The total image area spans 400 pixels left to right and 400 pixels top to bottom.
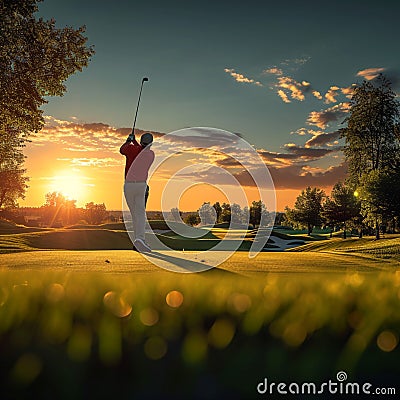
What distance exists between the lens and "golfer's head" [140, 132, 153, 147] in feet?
40.3

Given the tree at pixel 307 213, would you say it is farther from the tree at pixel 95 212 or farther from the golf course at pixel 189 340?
the golf course at pixel 189 340

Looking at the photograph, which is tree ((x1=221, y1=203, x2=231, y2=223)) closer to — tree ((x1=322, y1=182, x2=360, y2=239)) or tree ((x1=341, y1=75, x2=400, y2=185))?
tree ((x1=322, y1=182, x2=360, y2=239))

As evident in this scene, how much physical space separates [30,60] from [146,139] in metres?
12.0

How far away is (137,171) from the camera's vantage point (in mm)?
12336

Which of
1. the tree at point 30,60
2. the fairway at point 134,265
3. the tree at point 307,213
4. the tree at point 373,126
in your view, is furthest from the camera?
the tree at point 307,213

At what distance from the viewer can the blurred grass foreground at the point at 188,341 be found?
208cm

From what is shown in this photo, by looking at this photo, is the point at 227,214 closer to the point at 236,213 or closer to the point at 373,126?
the point at 236,213

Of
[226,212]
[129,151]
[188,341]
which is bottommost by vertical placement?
[188,341]

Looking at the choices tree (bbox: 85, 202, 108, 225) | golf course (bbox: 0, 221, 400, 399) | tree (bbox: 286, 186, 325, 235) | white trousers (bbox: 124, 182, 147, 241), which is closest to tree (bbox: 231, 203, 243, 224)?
tree (bbox: 286, 186, 325, 235)

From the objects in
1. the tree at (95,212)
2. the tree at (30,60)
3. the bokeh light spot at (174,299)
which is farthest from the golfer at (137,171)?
the tree at (95,212)

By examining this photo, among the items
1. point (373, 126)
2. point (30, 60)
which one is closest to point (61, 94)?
point (30, 60)

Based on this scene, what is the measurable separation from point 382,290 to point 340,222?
6129 centimetres

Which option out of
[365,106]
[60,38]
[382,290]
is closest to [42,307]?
[382,290]

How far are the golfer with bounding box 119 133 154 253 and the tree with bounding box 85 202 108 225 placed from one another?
134 meters
